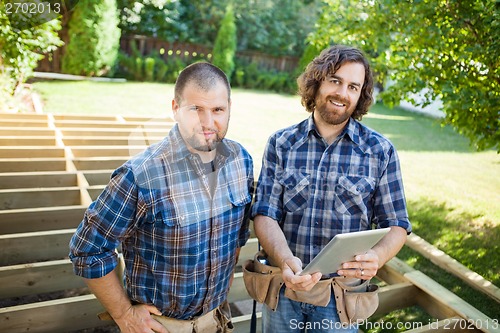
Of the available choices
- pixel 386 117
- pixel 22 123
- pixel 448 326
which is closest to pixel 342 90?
pixel 448 326

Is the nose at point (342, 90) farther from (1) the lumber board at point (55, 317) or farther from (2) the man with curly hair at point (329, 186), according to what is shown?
(1) the lumber board at point (55, 317)

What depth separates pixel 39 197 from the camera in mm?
3912

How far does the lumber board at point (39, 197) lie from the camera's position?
3784 mm

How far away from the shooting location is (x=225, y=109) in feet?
5.67

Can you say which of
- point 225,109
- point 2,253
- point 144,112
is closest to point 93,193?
point 2,253

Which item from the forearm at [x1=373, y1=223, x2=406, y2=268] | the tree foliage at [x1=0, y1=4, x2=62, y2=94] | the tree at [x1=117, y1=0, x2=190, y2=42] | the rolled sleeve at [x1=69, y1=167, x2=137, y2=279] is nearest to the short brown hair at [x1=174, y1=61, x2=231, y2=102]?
the rolled sleeve at [x1=69, y1=167, x2=137, y2=279]

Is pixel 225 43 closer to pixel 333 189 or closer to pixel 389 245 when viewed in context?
pixel 333 189

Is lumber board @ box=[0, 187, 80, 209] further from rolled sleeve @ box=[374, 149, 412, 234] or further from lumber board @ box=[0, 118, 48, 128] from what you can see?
rolled sleeve @ box=[374, 149, 412, 234]

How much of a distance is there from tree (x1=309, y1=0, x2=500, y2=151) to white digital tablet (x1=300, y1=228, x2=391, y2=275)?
2522mm

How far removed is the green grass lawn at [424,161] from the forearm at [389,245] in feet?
6.02

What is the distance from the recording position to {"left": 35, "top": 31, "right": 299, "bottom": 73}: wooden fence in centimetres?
1483

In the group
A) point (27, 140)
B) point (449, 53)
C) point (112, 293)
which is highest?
point (449, 53)

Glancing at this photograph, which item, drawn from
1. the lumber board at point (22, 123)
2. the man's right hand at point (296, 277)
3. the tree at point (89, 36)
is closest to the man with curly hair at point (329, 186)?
the man's right hand at point (296, 277)

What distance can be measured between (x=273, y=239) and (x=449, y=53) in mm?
3292
